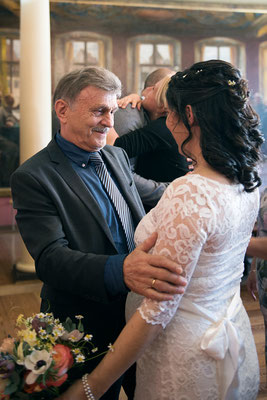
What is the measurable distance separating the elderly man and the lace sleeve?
11 centimetres

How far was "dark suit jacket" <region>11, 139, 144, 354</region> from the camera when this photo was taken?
6.35 ft

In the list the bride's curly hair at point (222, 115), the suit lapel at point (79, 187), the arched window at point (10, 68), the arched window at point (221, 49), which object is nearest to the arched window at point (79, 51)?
the arched window at point (10, 68)

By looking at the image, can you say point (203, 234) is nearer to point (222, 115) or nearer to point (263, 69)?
point (222, 115)

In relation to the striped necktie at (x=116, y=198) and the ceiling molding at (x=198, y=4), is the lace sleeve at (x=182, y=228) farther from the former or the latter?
the ceiling molding at (x=198, y=4)

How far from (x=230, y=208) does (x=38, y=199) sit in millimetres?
814

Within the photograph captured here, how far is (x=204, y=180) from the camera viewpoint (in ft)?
5.41

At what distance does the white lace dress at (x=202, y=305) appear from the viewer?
1582 mm

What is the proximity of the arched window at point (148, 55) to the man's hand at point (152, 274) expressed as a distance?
28.8 feet

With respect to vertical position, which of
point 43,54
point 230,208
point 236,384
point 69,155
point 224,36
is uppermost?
point 224,36

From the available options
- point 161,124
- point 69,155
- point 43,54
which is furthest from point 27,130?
point 69,155

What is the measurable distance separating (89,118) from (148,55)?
8.53 m

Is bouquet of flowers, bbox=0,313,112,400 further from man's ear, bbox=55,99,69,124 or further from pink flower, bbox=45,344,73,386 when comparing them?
man's ear, bbox=55,99,69,124

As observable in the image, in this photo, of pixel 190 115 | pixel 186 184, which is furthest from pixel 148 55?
pixel 186 184

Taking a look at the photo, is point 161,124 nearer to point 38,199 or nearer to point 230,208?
point 38,199
